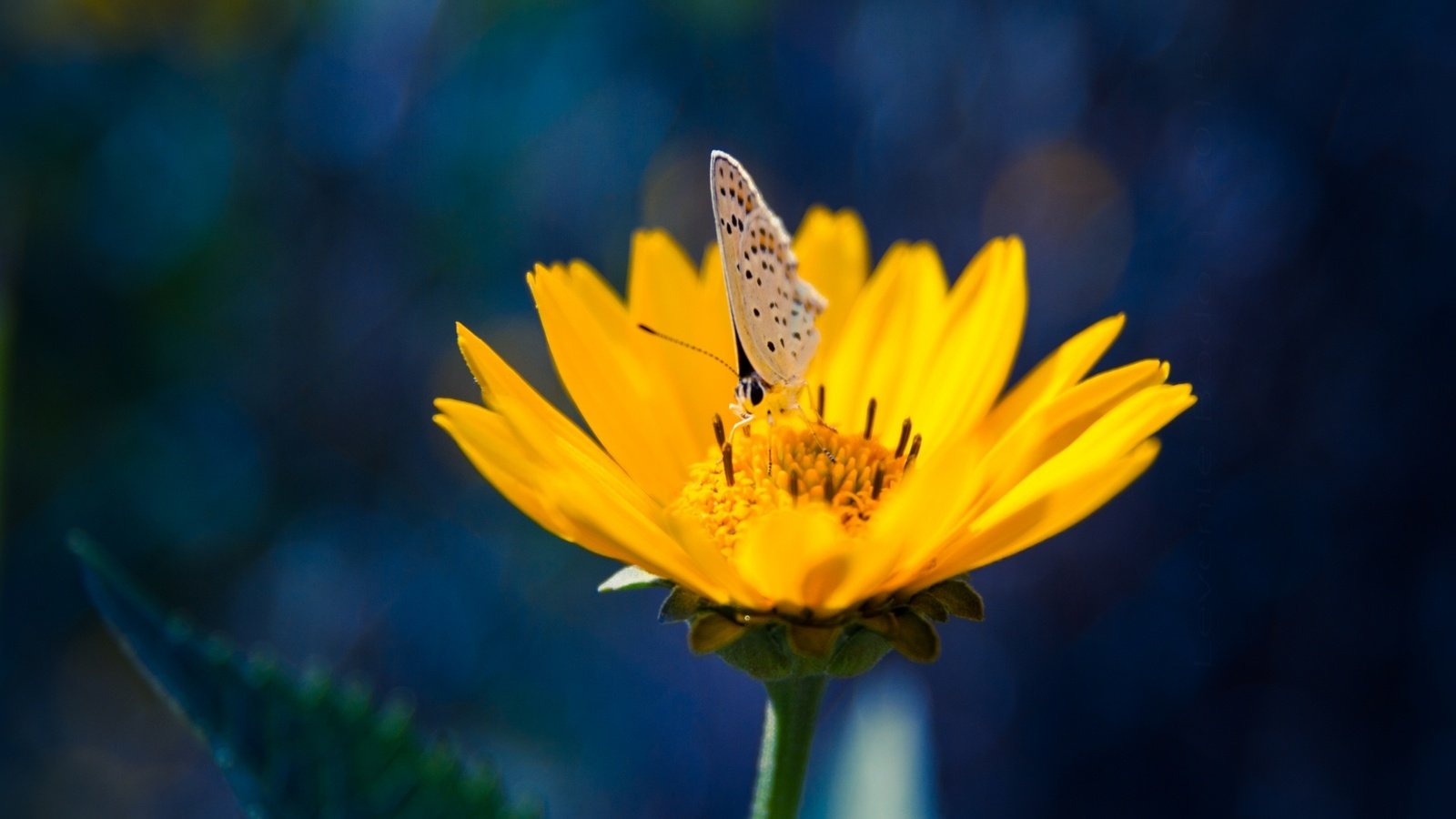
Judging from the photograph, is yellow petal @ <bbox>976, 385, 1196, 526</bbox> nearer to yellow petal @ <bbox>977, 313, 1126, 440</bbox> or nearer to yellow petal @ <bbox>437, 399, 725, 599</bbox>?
yellow petal @ <bbox>977, 313, 1126, 440</bbox>

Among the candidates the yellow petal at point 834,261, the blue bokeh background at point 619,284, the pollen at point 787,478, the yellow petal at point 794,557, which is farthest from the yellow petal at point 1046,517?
the blue bokeh background at point 619,284

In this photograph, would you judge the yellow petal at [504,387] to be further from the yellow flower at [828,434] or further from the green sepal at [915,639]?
the green sepal at [915,639]

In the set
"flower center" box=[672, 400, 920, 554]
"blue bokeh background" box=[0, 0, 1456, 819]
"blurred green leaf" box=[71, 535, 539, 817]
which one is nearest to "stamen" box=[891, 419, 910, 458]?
"flower center" box=[672, 400, 920, 554]

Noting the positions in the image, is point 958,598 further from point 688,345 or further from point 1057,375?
point 688,345

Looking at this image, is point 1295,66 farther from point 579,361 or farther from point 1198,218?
point 579,361

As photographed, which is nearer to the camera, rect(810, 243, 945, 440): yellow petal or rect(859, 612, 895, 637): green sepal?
rect(859, 612, 895, 637): green sepal

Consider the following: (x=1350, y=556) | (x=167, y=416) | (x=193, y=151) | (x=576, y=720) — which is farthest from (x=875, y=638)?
(x=193, y=151)

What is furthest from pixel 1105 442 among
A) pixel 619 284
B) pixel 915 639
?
pixel 619 284

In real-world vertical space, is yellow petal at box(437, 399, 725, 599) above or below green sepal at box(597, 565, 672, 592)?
above
